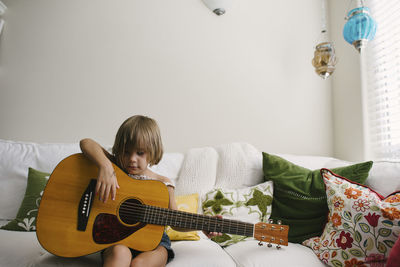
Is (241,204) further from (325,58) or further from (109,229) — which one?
(325,58)

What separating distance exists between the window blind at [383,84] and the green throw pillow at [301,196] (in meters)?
0.54

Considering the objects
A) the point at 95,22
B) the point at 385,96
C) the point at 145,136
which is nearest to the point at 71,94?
the point at 95,22

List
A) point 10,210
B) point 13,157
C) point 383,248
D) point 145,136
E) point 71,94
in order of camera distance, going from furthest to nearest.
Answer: point 71,94, point 13,157, point 10,210, point 145,136, point 383,248

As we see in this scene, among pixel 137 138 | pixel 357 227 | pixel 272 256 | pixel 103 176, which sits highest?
pixel 137 138

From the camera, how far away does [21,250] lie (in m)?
1.05

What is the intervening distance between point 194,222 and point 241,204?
17.5 inches

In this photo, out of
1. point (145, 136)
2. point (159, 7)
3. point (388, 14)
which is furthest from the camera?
point (159, 7)

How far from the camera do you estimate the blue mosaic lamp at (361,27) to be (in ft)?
5.32

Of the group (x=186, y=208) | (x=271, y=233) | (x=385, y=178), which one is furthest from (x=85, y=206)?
(x=385, y=178)

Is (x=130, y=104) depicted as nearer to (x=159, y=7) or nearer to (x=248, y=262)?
(x=159, y=7)

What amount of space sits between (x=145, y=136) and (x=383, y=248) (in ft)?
3.21

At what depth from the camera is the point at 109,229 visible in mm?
941

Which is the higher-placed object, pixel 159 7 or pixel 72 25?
pixel 159 7

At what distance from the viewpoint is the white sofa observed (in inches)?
40.3
